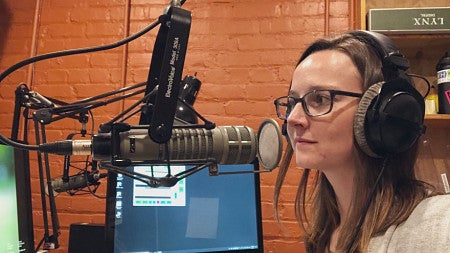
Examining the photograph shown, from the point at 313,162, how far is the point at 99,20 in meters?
1.67

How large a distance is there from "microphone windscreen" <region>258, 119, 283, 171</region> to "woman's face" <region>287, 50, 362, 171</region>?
14cm

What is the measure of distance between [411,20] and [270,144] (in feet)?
4.01

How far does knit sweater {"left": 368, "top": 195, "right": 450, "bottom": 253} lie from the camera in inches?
29.6

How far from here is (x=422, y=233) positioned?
776 millimetres

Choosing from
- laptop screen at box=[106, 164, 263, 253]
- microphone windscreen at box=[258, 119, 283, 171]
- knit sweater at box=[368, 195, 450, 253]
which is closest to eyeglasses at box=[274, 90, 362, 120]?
microphone windscreen at box=[258, 119, 283, 171]

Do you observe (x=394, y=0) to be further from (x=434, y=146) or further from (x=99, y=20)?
(x=99, y=20)

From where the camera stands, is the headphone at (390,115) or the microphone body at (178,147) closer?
the microphone body at (178,147)

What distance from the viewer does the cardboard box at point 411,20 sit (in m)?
1.70

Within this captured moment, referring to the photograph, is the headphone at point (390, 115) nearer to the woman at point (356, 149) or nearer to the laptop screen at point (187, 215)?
the woman at point (356, 149)

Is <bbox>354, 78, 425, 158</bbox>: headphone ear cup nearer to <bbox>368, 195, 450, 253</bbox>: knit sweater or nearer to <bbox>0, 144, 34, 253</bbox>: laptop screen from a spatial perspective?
<bbox>368, 195, 450, 253</bbox>: knit sweater

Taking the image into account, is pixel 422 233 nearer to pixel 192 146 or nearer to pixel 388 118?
pixel 388 118

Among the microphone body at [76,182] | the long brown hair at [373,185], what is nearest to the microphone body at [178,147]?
the long brown hair at [373,185]

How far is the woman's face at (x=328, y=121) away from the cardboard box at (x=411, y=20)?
0.91 m

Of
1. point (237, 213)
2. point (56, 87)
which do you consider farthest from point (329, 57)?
point (56, 87)
